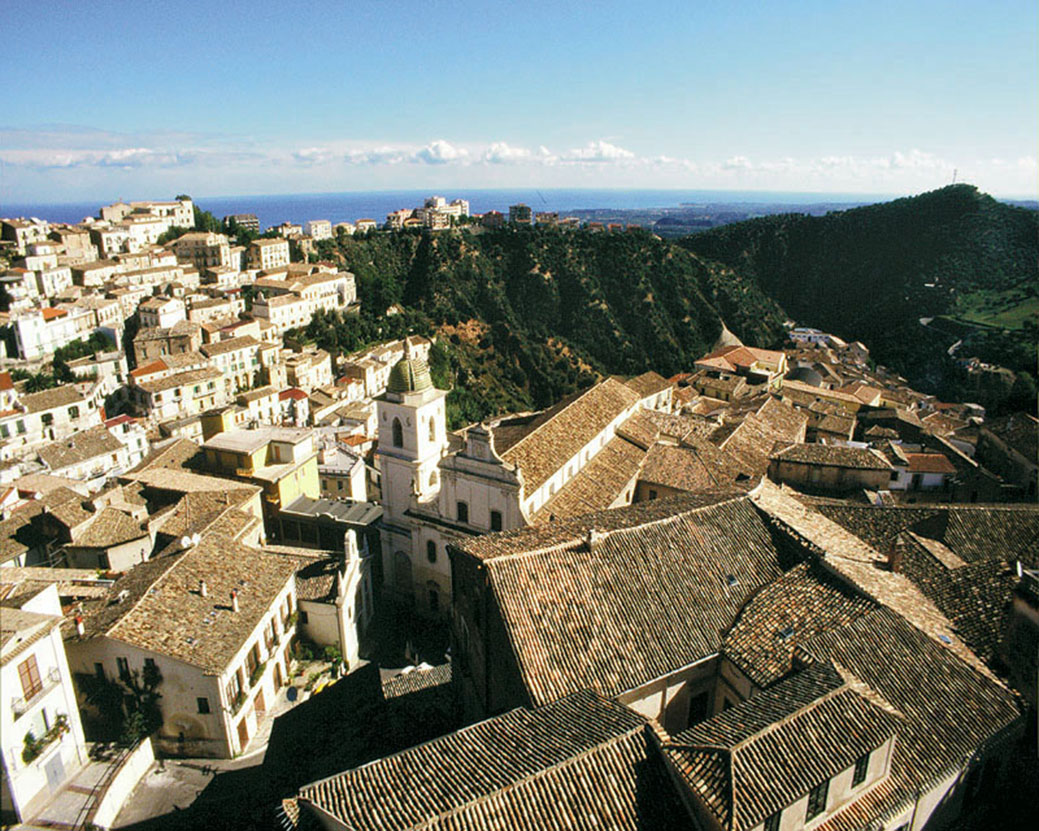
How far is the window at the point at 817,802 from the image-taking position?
13156 millimetres

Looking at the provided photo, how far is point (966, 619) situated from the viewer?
19875 mm

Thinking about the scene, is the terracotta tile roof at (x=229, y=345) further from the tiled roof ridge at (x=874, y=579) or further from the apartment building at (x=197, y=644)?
the tiled roof ridge at (x=874, y=579)

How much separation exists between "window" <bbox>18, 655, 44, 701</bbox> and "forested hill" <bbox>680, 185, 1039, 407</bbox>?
82.7 meters

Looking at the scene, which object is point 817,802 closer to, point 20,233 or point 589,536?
point 589,536

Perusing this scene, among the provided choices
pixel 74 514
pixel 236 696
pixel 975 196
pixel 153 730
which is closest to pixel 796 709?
pixel 236 696

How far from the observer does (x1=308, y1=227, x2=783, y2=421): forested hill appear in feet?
312

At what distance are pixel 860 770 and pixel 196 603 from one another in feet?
67.7

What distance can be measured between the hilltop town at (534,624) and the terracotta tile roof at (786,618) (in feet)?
0.31

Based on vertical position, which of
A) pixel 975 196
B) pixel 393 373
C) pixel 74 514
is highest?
pixel 975 196

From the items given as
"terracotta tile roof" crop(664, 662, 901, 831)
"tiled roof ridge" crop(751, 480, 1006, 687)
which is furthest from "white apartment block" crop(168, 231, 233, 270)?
"terracotta tile roof" crop(664, 662, 901, 831)

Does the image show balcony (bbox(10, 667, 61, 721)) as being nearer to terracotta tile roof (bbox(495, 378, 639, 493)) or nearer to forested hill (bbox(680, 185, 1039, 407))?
terracotta tile roof (bbox(495, 378, 639, 493))

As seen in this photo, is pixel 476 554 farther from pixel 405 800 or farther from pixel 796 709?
pixel 796 709

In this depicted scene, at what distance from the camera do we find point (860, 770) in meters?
13.6

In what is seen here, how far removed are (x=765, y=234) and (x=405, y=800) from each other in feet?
508
